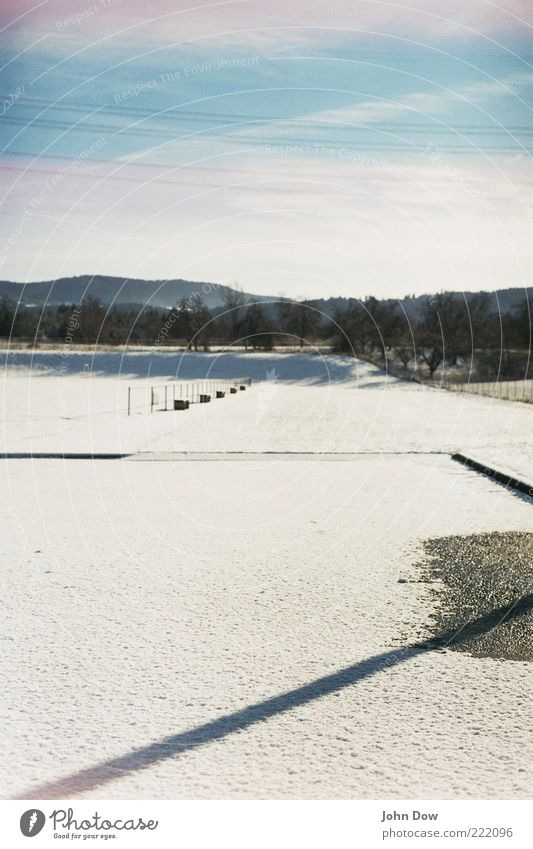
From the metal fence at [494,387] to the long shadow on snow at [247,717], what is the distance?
1410 inches

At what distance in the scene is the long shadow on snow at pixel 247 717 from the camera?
4430 millimetres

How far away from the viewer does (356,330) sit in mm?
70438

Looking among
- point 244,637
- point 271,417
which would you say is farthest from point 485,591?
point 271,417

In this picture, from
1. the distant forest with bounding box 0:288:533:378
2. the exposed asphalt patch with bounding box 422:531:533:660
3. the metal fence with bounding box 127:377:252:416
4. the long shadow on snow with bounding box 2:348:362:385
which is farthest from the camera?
the distant forest with bounding box 0:288:533:378

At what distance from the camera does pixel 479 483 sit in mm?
14531

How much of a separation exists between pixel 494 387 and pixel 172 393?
15096mm

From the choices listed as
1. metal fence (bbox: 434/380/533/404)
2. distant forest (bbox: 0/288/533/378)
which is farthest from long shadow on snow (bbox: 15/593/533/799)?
distant forest (bbox: 0/288/533/378)

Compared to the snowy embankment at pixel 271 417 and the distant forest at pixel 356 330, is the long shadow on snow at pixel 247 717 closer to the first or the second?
the snowy embankment at pixel 271 417

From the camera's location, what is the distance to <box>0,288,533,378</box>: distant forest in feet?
195

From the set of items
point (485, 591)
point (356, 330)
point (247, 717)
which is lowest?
point (247, 717)

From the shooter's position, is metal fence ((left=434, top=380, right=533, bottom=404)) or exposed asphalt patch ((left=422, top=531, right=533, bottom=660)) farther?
metal fence ((left=434, top=380, right=533, bottom=404))

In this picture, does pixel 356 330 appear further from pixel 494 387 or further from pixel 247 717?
pixel 247 717

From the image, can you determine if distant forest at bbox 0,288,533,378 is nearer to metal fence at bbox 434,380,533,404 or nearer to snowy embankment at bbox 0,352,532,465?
metal fence at bbox 434,380,533,404

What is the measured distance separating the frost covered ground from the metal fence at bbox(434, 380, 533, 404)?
2866 cm
